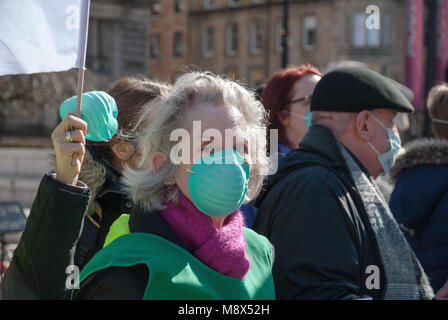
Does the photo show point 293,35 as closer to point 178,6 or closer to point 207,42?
point 207,42

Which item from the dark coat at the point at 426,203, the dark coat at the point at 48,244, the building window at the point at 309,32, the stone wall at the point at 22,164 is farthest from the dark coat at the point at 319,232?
the building window at the point at 309,32

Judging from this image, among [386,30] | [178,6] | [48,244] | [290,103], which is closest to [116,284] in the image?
[48,244]

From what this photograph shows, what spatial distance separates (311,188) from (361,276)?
40 centimetres

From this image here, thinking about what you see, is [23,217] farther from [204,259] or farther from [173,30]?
[173,30]

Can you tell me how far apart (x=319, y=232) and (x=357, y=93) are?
741 millimetres

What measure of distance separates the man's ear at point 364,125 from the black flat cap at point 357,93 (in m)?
0.03

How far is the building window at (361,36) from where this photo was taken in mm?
42906

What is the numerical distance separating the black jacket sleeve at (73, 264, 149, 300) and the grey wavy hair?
0.94 ft

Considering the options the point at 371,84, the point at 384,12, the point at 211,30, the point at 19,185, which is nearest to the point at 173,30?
the point at 211,30

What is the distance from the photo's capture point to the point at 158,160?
2.50 m

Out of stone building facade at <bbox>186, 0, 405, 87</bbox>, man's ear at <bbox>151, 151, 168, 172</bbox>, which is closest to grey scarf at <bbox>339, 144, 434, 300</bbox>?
man's ear at <bbox>151, 151, 168, 172</bbox>

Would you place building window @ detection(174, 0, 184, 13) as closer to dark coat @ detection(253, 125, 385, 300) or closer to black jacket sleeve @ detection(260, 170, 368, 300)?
dark coat @ detection(253, 125, 385, 300)

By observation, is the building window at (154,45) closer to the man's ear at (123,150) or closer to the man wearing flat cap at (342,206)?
the man's ear at (123,150)

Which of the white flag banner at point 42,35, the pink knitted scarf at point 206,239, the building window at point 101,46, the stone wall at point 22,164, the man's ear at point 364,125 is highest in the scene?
the building window at point 101,46
